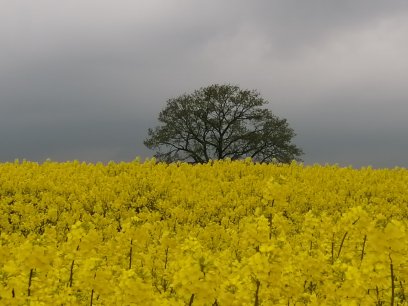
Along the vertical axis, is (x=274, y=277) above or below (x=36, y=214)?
below

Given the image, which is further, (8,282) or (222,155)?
(222,155)

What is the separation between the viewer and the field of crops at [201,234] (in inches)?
196

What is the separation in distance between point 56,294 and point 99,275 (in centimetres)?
51

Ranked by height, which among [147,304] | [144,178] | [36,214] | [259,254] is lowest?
[147,304]

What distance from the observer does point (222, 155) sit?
146 ft

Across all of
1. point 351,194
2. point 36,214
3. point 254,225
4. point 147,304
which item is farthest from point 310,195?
point 147,304

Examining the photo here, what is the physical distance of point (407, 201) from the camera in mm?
16797

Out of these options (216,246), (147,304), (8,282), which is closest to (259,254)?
(147,304)

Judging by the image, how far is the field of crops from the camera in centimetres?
497

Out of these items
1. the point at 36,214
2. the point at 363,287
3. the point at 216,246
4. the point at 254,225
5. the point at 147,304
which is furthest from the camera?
the point at 36,214

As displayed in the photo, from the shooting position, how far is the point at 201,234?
1254 centimetres

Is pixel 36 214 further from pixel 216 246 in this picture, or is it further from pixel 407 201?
pixel 407 201

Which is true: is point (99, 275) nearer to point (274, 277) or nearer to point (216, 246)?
point (274, 277)

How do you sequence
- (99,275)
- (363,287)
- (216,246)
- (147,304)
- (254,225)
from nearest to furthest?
1. (147,304)
2. (363,287)
3. (99,275)
4. (254,225)
5. (216,246)
